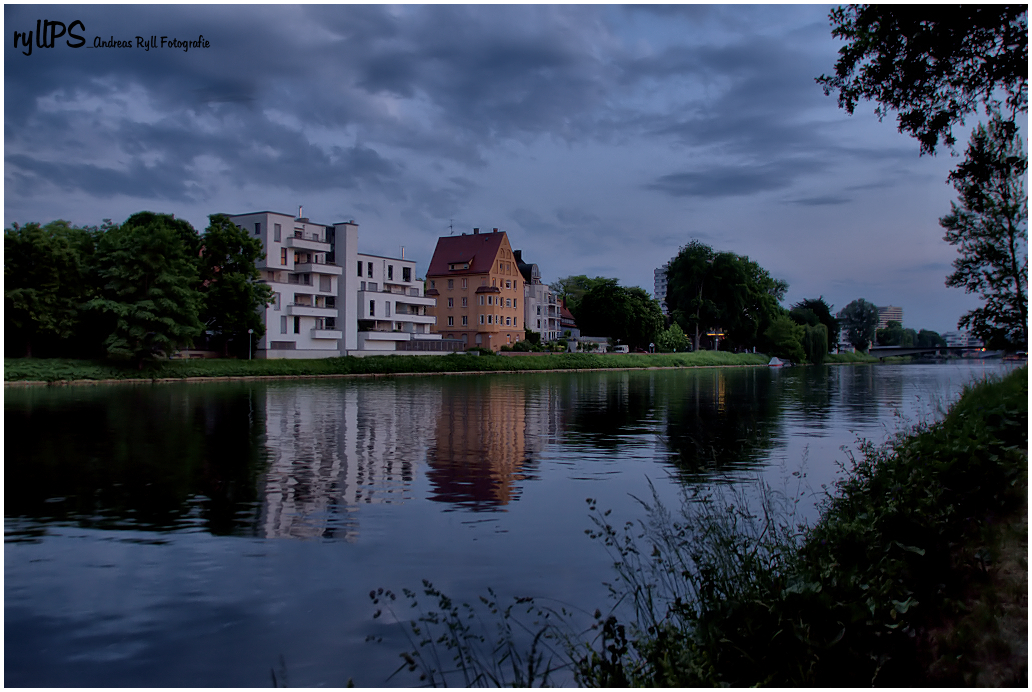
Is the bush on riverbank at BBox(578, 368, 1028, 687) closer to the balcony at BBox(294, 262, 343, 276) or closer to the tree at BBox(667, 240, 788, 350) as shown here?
the balcony at BBox(294, 262, 343, 276)

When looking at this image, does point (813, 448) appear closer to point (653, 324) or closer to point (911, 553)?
point (911, 553)

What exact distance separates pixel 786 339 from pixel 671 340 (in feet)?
58.3

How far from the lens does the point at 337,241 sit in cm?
7481

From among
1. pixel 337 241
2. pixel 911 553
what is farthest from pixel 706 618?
pixel 337 241

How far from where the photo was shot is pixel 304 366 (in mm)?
A: 53625

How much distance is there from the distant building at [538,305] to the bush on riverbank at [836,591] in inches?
4075

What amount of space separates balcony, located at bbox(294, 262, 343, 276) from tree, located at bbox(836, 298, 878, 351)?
85.0 m

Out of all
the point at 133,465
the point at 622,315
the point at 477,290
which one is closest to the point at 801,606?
the point at 133,465

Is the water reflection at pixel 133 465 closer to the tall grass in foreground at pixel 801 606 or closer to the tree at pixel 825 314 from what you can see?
the tall grass in foreground at pixel 801 606

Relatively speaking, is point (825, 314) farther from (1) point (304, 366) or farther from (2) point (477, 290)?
(1) point (304, 366)

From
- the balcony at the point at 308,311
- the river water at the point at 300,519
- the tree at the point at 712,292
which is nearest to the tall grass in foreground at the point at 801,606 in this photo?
the river water at the point at 300,519

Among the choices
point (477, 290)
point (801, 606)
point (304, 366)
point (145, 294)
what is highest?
point (477, 290)

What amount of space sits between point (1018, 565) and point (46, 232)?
5112 cm

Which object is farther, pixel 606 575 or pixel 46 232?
→ pixel 46 232
